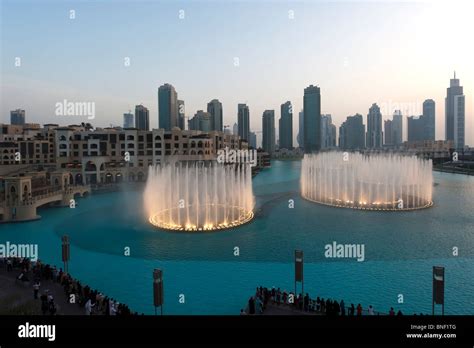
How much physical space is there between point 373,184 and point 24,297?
3617cm

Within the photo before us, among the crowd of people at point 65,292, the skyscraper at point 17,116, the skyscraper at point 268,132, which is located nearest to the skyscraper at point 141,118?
the skyscraper at point 17,116

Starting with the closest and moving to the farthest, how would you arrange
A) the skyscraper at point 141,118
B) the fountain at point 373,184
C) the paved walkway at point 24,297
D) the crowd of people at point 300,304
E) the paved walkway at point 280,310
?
the crowd of people at point 300,304, the paved walkway at point 280,310, the paved walkway at point 24,297, the fountain at point 373,184, the skyscraper at point 141,118

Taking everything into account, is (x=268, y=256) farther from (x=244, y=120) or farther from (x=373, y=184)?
(x=244, y=120)

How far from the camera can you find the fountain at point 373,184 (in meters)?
32.8

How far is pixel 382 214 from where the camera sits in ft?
93.9

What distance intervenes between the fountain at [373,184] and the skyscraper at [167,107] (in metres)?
107

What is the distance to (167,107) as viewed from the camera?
149 meters

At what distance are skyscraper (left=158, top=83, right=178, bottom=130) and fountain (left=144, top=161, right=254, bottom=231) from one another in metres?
115

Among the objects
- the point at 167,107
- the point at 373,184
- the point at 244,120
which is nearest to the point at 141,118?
the point at 167,107

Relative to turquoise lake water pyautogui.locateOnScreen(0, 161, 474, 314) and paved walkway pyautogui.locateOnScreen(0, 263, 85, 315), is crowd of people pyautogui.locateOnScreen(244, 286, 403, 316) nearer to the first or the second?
turquoise lake water pyautogui.locateOnScreen(0, 161, 474, 314)

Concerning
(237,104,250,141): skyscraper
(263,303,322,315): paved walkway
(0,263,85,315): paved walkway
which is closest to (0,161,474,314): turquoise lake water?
(263,303,322,315): paved walkway

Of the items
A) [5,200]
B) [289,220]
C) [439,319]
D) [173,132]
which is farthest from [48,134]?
[439,319]

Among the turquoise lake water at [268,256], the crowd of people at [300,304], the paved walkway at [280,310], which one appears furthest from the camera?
the turquoise lake water at [268,256]

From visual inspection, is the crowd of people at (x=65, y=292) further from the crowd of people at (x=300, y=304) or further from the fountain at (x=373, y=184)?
the fountain at (x=373, y=184)
